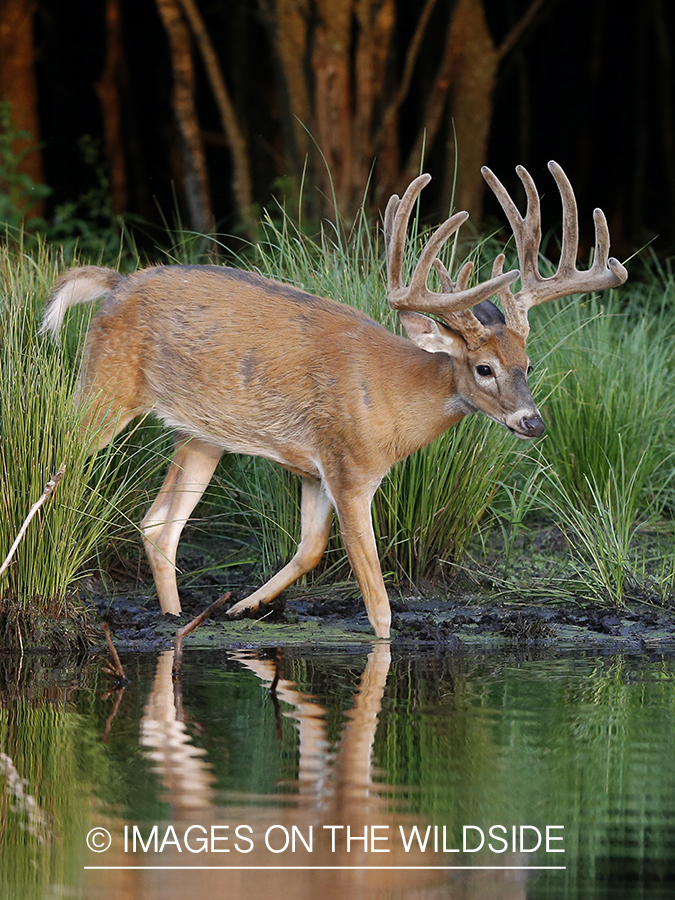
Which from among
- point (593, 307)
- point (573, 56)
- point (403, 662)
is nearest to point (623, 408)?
point (593, 307)

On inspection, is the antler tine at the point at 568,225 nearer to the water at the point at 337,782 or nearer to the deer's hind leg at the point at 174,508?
the water at the point at 337,782

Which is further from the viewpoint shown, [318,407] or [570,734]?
[318,407]

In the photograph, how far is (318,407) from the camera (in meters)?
6.40

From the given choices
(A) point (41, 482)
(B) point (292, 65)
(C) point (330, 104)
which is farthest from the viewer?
(B) point (292, 65)

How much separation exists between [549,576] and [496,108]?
40.1 feet

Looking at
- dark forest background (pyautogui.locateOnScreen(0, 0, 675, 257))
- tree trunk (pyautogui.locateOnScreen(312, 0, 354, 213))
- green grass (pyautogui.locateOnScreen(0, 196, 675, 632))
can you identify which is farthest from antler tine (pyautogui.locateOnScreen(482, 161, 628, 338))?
tree trunk (pyautogui.locateOnScreen(312, 0, 354, 213))

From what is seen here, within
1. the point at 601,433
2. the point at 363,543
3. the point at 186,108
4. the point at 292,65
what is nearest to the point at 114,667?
the point at 363,543

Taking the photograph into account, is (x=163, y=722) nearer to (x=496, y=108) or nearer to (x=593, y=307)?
(x=593, y=307)

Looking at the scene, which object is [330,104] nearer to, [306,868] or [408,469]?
[408,469]

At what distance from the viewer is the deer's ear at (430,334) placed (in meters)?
6.14

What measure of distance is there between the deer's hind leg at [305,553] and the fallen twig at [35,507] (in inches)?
46.2

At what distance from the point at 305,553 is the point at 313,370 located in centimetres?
82

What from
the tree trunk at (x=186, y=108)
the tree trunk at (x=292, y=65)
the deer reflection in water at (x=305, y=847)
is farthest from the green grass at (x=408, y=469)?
the tree trunk at (x=186, y=108)

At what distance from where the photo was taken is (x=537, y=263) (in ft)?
20.2
